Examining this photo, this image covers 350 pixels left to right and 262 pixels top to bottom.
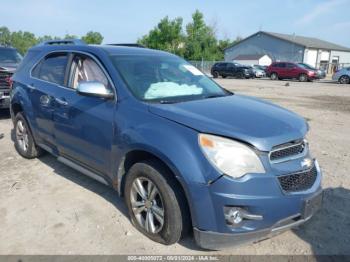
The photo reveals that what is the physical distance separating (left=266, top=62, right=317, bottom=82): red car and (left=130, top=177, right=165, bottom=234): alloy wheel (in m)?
28.7

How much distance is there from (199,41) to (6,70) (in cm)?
5915

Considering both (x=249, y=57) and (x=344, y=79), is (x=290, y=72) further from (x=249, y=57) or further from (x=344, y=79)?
(x=249, y=57)

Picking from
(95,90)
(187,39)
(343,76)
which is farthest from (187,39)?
(95,90)

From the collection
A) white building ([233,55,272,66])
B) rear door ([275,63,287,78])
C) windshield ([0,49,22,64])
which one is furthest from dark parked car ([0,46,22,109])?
white building ([233,55,272,66])

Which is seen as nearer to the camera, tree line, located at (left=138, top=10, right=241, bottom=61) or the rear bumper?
the rear bumper

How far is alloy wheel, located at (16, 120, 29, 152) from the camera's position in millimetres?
5664

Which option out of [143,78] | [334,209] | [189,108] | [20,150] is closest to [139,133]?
[189,108]

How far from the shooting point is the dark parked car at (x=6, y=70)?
8.73 metres

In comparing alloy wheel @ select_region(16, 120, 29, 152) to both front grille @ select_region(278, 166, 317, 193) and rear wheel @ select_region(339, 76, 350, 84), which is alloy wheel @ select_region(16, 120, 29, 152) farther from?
rear wheel @ select_region(339, 76, 350, 84)

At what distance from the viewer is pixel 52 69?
4.87 metres

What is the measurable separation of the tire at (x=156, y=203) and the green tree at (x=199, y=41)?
62.6 m

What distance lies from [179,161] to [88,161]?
1558 millimetres

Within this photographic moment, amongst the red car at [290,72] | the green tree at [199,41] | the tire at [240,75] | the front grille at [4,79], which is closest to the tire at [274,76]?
the red car at [290,72]

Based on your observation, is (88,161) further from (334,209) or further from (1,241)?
(334,209)
